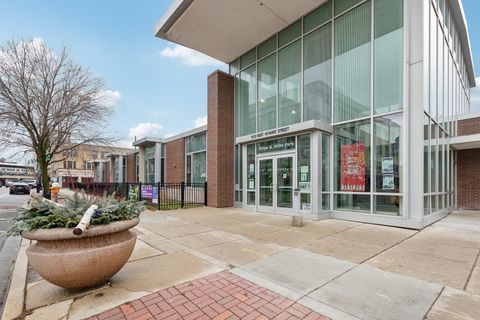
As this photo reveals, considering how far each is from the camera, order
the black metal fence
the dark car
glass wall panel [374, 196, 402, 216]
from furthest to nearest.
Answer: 1. the dark car
2. the black metal fence
3. glass wall panel [374, 196, 402, 216]

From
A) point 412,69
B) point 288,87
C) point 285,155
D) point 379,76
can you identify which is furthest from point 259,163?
point 412,69

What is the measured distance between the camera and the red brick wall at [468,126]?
12281 mm

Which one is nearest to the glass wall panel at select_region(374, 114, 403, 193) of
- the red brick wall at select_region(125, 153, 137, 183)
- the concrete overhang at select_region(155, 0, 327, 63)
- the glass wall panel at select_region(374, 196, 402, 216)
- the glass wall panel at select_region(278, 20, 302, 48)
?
the glass wall panel at select_region(374, 196, 402, 216)

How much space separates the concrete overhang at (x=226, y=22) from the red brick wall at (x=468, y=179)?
9.90 metres

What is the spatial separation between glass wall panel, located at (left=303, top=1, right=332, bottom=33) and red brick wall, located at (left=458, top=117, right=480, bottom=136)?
8574 mm

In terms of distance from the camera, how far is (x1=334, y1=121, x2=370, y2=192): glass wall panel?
8641 mm

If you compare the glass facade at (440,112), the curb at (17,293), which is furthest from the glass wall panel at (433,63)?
the curb at (17,293)

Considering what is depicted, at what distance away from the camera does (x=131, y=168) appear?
27.1 meters

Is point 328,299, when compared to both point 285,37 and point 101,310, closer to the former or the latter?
point 101,310

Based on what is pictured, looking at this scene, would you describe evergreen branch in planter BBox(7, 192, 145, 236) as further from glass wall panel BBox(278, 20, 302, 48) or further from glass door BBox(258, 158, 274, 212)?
Answer: glass wall panel BBox(278, 20, 302, 48)

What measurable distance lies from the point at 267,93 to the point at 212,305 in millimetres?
10854

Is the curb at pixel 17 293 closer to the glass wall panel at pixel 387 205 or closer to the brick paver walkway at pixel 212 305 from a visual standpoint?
Answer: the brick paver walkway at pixel 212 305

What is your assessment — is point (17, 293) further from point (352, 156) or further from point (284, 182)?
point (352, 156)

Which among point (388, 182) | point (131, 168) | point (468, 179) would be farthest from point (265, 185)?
point (131, 168)
